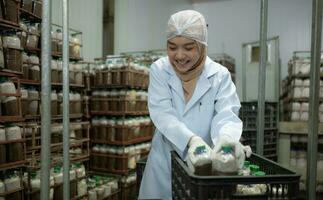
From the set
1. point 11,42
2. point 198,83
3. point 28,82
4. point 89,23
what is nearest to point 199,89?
point 198,83

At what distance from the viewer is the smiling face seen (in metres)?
1.74

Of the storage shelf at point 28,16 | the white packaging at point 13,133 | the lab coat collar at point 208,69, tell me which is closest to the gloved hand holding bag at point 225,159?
the lab coat collar at point 208,69

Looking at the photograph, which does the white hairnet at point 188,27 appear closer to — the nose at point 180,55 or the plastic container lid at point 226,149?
the nose at point 180,55

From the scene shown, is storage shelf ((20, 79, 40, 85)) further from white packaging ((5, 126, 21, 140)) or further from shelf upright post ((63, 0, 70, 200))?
shelf upright post ((63, 0, 70, 200))

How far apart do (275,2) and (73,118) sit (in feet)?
20.9

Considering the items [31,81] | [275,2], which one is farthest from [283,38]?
[31,81]

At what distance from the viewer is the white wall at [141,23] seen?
7.28 m

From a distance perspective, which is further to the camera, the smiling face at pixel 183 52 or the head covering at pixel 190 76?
the head covering at pixel 190 76

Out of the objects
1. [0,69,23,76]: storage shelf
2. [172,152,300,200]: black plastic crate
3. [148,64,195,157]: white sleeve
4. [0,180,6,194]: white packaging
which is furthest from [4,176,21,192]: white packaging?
[172,152,300,200]: black plastic crate

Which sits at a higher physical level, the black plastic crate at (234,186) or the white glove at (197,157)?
the white glove at (197,157)

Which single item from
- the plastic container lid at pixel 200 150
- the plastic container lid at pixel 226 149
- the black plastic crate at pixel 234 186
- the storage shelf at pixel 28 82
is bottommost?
the black plastic crate at pixel 234 186

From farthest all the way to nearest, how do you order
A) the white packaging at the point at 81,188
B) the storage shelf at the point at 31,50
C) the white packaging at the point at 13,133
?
the white packaging at the point at 81,188, the storage shelf at the point at 31,50, the white packaging at the point at 13,133

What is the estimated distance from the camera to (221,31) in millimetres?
9516

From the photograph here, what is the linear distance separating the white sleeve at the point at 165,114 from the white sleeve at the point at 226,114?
17 cm
